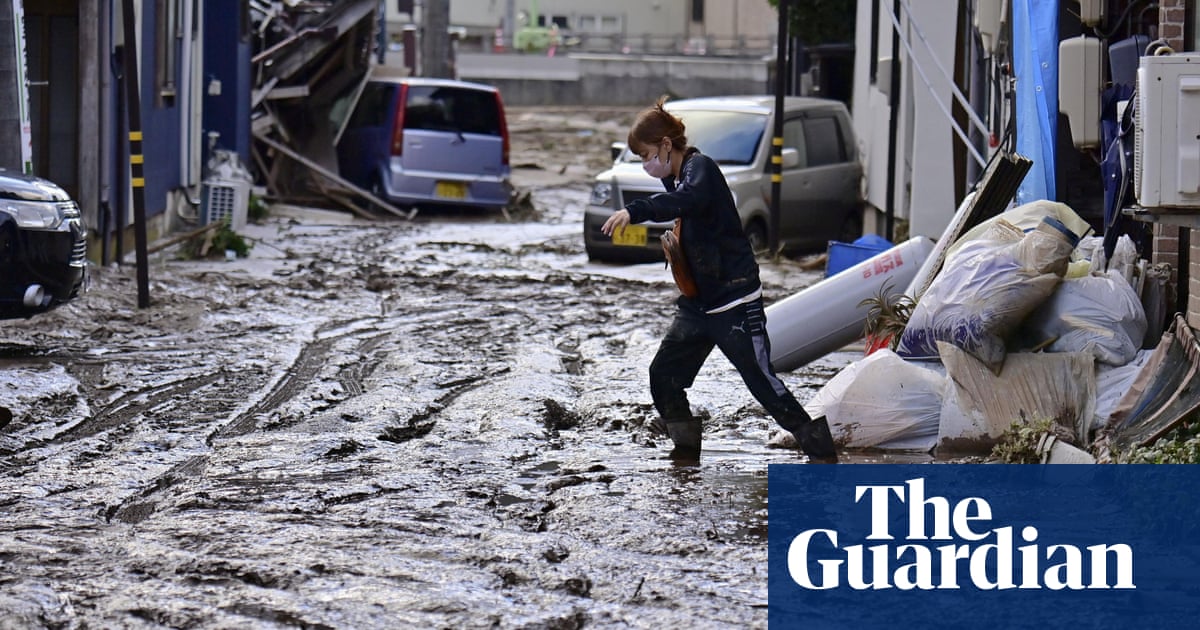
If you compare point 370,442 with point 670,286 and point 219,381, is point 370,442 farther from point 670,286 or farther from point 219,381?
point 670,286

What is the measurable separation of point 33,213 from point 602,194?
7.49 meters

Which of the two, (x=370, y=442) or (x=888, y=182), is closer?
(x=370, y=442)

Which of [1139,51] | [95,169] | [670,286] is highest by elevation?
[1139,51]

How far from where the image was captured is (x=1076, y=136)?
844cm

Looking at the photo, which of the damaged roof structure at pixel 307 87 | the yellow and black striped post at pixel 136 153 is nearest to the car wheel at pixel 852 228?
the damaged roof structure at pixel 307 87

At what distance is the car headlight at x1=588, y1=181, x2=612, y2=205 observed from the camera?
1582 centimetres

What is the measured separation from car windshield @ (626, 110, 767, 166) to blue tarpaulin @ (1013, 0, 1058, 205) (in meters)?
6.45

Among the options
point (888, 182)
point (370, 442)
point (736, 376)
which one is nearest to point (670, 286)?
point (888, 182)

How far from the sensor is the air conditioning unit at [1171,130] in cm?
633

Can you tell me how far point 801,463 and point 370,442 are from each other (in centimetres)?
192

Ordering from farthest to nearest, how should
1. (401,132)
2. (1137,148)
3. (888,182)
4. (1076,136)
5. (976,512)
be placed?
(401,132) < (888,182) < (1076,136) < (1137,148) < (976,512)

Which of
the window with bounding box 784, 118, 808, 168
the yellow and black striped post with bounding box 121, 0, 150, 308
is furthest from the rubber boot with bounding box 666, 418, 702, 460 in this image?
the window with bounding box 784, 118, 808, 168

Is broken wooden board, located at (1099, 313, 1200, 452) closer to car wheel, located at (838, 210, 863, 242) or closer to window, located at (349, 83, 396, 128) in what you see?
car wheel, located at (838, 210, 863, 242)

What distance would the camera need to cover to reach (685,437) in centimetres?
689
